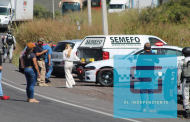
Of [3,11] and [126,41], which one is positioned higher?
[3,11]

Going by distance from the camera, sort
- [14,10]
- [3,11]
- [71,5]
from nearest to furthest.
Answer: [14,10] < [3,11] < [71,5]

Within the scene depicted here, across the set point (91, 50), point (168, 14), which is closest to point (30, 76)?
point (91, 50)

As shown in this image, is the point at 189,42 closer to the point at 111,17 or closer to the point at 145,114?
the point at 111,17

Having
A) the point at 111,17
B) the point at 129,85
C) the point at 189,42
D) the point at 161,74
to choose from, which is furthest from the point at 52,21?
the point at 161,74

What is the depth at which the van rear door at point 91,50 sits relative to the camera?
16125mm

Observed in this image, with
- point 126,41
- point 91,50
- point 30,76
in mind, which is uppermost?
point 126,41

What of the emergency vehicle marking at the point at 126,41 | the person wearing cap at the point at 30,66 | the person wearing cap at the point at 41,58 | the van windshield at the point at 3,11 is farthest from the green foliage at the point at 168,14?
the person wearing cap at the point at 30,66

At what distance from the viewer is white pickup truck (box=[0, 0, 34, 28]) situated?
124 ft

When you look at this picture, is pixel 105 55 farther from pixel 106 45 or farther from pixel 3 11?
pixel 3 11

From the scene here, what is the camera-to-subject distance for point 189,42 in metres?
23.7

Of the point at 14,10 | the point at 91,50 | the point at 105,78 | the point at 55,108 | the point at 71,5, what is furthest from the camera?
the point at 71,5

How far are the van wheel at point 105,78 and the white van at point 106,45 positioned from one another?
166cm

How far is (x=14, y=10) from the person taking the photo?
1578 inches

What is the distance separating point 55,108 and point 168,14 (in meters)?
26.3
